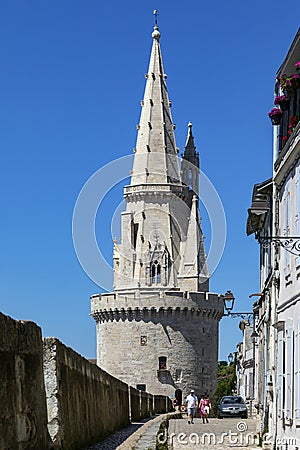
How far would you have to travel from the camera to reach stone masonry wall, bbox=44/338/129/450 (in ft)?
38.2

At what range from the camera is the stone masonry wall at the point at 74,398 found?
11648mm

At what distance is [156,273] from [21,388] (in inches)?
2489

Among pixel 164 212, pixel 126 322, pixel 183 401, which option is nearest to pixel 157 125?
pixel 164 212

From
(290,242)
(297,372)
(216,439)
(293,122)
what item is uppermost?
(293,122)

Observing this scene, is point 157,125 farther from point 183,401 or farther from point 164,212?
point 183,401

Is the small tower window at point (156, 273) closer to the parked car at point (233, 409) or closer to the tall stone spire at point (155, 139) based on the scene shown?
the tall stone spire at point (155, 139)

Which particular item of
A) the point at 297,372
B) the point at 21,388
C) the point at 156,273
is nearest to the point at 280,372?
the point at 297,372

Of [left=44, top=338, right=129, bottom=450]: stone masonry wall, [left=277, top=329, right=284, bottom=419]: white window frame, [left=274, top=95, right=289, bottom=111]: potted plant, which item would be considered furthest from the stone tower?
[left=274, top=95, right=289, bottom=111]: potted plant

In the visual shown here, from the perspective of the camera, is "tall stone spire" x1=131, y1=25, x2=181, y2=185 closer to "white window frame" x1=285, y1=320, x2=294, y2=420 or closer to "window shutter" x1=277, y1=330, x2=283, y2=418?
"window shutter" x1=277, y1=330, x2=283, y2=418

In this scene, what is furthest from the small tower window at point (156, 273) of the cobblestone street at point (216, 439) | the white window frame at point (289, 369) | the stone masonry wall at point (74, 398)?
the white window frame at point (289, 369)

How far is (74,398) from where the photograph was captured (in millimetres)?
13734

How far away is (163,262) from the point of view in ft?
237

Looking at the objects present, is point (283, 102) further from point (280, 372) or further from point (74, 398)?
point (74, 398)

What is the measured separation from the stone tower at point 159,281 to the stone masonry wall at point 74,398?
4771 cm
